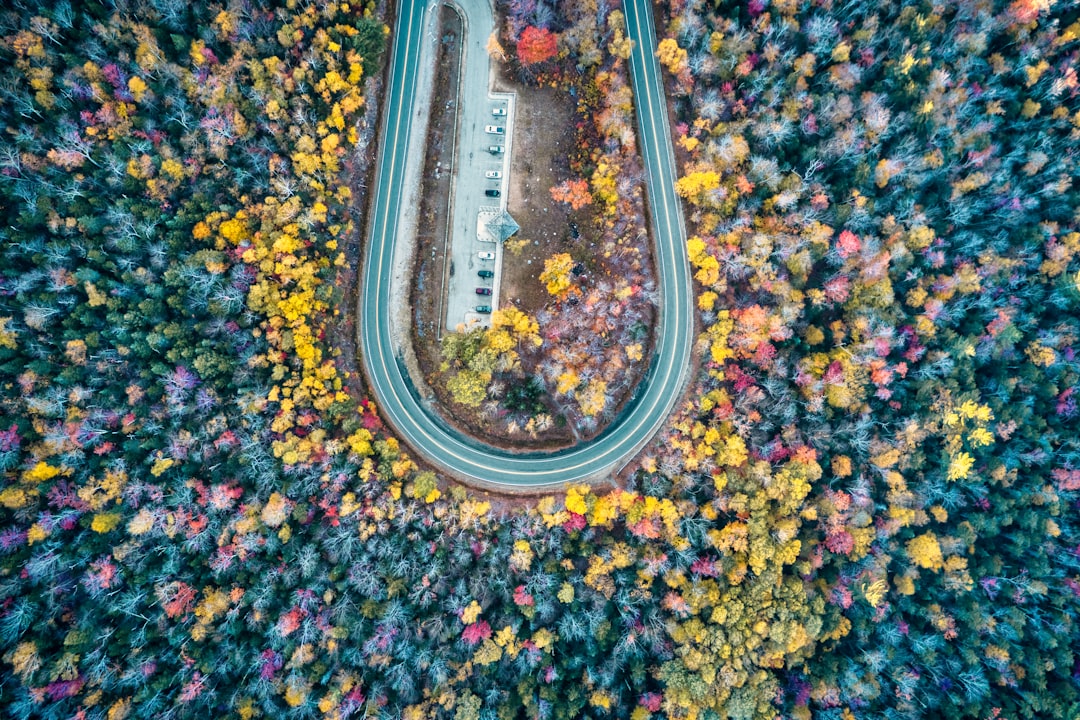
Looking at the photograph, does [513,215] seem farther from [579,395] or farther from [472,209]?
[579,395]

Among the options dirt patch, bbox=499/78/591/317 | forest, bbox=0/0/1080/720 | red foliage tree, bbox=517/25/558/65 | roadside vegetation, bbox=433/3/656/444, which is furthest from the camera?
dirt patch, bbox=499/78/591/317

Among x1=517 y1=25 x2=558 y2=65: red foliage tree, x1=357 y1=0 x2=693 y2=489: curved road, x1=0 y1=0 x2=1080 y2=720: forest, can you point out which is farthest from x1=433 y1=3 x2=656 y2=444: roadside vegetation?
x1=357 y1=0 x2=693 y2=489: curved road

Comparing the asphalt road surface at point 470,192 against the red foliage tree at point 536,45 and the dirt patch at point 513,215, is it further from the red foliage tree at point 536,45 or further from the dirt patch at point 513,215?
the red foliage tree at point 536,45

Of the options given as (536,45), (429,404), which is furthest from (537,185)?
(429,404)

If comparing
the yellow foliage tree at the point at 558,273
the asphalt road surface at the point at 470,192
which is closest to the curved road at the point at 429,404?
the asphalt road surface at the point at 470,192

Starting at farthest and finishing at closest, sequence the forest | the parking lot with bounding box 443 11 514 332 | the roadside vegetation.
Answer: the parking lot with bounding box 443 11 514 332 → the roadside vegetation → the forest

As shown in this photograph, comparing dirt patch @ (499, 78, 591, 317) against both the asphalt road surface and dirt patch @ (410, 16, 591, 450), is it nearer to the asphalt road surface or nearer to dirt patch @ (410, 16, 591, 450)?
dirt patch @ (410, 16, 591, 450)
